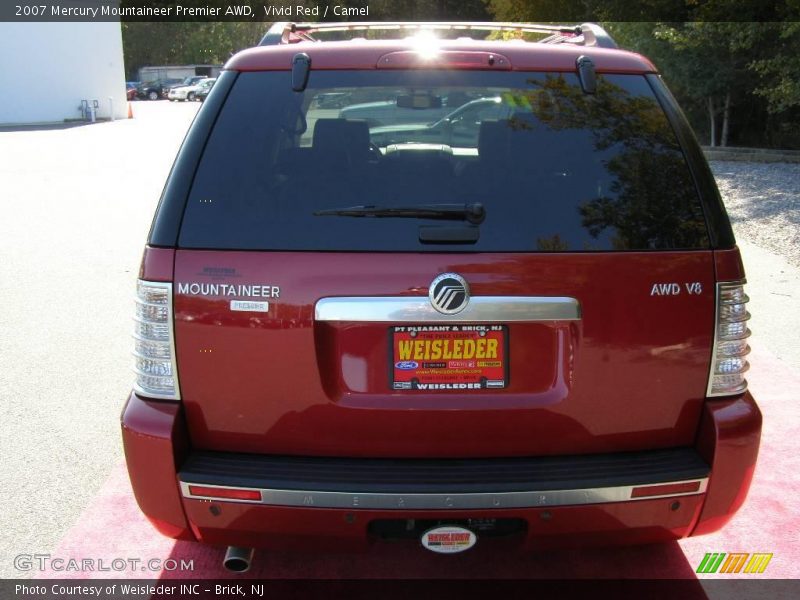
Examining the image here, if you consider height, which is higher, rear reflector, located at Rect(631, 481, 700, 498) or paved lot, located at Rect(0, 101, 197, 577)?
rear reflector, located at Rect(631, 481, 700, 498)

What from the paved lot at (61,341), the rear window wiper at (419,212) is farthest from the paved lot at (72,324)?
the rear window wiper at (419,212)

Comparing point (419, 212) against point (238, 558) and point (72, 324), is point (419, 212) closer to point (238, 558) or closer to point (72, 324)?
point (238, 558)

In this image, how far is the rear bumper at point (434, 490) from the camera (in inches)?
99.1

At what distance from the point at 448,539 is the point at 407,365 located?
62cm

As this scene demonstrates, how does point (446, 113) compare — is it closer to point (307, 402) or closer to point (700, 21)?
point (307, 402)

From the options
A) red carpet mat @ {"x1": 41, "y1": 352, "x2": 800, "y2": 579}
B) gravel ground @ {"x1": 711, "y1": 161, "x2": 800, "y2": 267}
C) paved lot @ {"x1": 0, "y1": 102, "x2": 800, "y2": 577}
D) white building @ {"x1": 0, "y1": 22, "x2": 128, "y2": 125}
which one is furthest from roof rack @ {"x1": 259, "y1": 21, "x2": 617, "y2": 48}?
white building @ {"x1": 0, "y1": 22, "x2": 128, "y2": 125}

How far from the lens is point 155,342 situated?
2623 millimetres

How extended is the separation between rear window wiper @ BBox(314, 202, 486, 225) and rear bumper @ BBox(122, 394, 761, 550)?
80 centimetres

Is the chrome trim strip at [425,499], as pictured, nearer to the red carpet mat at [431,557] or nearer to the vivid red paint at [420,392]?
the vivid red paint at [420,392]

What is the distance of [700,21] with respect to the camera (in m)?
16.4

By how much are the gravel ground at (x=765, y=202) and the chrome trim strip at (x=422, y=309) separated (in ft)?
23.5

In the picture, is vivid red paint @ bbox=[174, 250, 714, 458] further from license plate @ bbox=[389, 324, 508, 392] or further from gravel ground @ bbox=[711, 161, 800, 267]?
gravel ground @ bbox=[711, 161, 800, 267]

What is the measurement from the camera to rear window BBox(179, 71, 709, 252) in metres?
2.54

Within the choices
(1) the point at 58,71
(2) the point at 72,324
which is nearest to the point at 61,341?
(2) the point at 72,324
